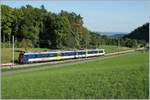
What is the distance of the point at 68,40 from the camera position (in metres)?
134

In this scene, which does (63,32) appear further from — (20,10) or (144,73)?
(144,73)

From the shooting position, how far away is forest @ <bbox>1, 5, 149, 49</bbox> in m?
121

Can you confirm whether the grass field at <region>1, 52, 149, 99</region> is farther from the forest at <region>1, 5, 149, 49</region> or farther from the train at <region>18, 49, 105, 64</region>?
the forest at <region>1, 5, 149, 49</region>

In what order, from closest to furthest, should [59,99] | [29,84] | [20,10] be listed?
[59,99], [29,84], [20,10]

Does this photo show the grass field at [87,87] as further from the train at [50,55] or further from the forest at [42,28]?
the forest at [42,28]

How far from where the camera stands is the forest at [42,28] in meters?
121

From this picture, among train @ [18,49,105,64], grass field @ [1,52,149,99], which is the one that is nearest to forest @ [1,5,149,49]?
train @ [18,49,105,64]

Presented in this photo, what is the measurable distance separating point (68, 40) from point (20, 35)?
1662 centimetres

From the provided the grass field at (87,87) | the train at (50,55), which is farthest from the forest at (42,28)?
the grass field at (87,87)

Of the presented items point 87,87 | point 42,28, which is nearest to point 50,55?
point 42,28

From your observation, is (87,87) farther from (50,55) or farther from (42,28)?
(42,28)

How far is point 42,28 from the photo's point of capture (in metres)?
135

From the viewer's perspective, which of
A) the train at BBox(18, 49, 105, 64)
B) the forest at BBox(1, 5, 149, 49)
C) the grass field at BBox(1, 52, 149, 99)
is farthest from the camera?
the forest at BBox(1, 5, 149, 49)

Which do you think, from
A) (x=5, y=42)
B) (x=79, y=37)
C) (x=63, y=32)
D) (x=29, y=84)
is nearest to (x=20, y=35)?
(x=5, y=42)
